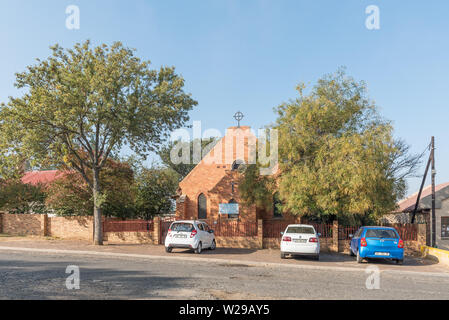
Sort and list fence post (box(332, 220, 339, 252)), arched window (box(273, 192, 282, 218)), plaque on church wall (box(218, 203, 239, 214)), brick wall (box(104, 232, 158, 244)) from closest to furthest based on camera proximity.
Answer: arched window (box(273, 192, 282, 218)) < fence post (box(332, 220, 339, 252)) < brick wall (box(104, 232, 158, 244)) < plaque on church wall (box(218, 203, 239, 214))

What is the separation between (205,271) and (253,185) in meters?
10.5

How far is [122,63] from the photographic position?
887 inches

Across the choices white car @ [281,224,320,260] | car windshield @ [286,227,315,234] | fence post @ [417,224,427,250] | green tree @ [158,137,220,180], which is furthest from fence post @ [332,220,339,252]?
green tree @ [158,137,220,180]

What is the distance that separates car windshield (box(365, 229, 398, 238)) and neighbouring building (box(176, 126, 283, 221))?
Result: 35.9 feet

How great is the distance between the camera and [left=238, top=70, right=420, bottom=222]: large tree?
1875cm

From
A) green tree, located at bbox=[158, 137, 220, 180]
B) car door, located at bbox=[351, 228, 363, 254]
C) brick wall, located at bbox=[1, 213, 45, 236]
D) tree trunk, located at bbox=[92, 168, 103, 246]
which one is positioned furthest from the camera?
green tree, located at bbox=[158, 137, 220, 180]

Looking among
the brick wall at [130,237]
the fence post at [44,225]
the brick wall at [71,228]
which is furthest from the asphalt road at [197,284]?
the fence post at [44,225]

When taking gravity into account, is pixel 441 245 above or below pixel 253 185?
below

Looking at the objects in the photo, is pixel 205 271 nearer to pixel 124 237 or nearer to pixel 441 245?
pixel 124 237

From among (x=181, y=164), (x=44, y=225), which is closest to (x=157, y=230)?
(x=44, y=225)

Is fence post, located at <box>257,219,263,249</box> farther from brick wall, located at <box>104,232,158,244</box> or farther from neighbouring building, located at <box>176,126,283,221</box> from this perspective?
brick wall, located at <box>104,232,158,244</box>

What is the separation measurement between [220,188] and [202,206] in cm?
388

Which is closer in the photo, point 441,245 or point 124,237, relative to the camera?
point 124,237
